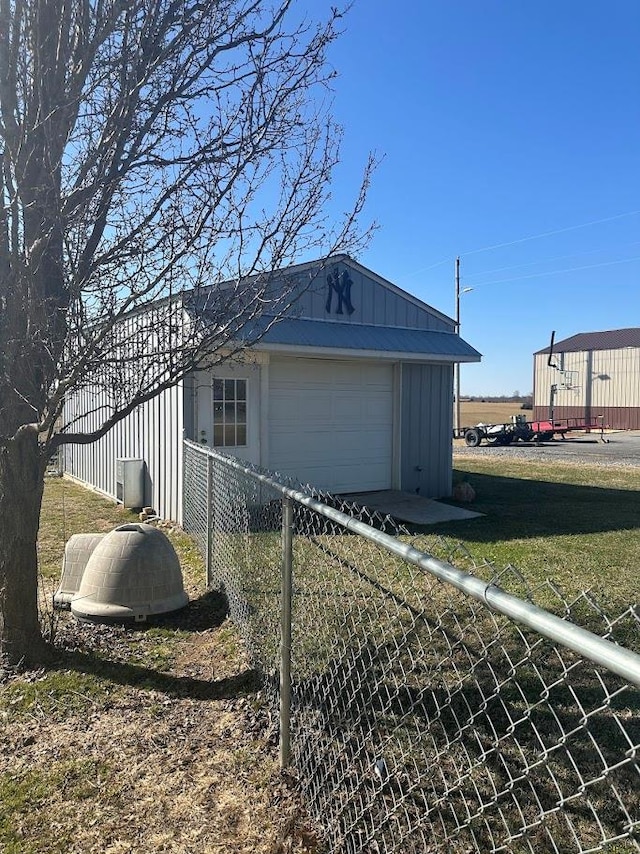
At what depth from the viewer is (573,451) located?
23250 millimetres

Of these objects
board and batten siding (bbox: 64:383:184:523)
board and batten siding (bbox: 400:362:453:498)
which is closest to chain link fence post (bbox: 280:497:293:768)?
board and batten siding (bbox: 64:383:184:523)

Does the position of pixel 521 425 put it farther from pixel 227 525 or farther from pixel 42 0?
pixel 42 0

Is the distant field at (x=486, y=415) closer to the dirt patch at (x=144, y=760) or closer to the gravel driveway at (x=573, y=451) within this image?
the gravel driveway at (x=573, y=451)

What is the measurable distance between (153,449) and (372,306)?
14.7ft

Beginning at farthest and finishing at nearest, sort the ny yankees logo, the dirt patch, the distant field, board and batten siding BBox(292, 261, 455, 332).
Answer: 1. the distant field
2. the ny yankees logo
3. board and batten siding BBox(292, 261, 455, 332)
4. the dirt patch

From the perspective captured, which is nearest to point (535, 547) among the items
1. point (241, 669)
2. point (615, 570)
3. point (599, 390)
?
point (615, 570)

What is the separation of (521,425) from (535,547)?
20552 mm

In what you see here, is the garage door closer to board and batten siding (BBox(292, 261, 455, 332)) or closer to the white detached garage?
the white detached garage

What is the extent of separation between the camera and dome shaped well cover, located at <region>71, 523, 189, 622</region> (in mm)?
4734

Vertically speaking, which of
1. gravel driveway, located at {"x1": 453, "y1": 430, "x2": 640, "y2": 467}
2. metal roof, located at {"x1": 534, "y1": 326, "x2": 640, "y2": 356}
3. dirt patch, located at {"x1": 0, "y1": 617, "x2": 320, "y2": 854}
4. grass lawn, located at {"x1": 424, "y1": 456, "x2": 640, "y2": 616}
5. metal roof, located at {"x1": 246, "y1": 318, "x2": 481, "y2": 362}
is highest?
metal roof, located at {"x1": 534, "y1": 326, "x2": 640, "y2": 356}

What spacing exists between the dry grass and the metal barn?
112ft

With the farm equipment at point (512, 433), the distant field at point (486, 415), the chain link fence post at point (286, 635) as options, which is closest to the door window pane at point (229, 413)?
the chain link fence post at point (286, 635)

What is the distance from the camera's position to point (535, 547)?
753 centimetres

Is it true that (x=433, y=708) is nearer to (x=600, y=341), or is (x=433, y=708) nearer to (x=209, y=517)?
(x=209, y=517)
